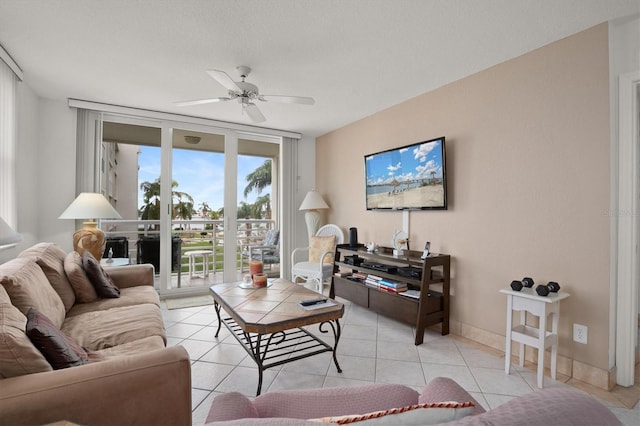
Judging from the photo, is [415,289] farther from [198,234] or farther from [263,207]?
[198,234]

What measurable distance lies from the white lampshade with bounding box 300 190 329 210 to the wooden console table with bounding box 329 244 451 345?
4.15 ft

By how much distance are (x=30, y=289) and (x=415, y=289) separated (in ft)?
9.90

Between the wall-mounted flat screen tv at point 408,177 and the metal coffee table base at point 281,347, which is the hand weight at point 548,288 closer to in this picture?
the wall-mounted flat screen tv at point 408,177

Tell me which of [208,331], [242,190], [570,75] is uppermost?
[570,75]

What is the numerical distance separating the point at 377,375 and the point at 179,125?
391cm

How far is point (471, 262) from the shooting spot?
9.52 ft

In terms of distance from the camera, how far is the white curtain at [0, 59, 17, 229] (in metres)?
2.62

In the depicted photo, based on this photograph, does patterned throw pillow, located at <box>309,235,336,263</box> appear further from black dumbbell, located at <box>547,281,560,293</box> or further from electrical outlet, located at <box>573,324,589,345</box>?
electrical outlet, located at <box>573,324,589,345</box>

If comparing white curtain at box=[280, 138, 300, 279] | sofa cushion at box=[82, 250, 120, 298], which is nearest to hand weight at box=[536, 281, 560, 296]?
sofa cushion at box=[82, 250, 120, 298]

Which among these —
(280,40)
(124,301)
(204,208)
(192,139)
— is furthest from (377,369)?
(192,139)

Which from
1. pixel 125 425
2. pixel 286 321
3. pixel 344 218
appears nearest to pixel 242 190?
pixel 344 218

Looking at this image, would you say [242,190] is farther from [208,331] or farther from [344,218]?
[208,331]

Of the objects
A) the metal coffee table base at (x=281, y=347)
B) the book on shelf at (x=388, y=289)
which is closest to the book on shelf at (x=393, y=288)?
the book on shelf at (x=388, y=289)

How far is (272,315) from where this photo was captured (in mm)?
2105
